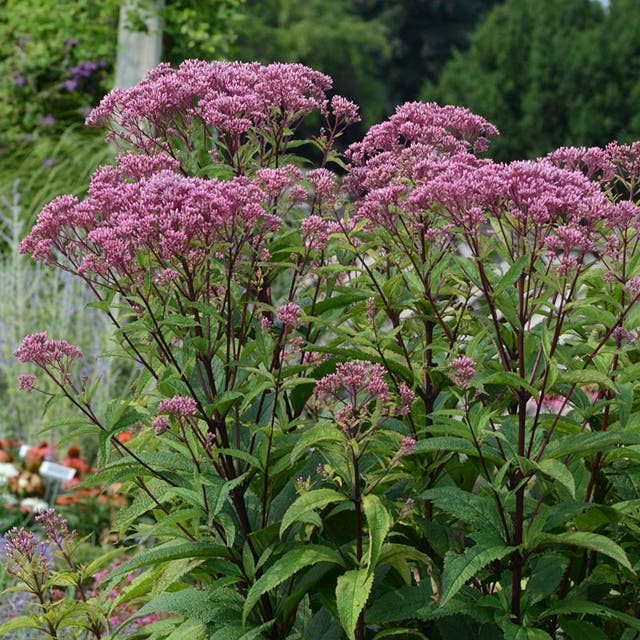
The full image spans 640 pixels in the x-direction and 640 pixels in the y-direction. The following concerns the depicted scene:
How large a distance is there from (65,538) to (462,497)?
116cm

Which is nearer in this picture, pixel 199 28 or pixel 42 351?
pixel 42 351

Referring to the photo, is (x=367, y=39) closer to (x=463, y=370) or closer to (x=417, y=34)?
(x=417, y=34)

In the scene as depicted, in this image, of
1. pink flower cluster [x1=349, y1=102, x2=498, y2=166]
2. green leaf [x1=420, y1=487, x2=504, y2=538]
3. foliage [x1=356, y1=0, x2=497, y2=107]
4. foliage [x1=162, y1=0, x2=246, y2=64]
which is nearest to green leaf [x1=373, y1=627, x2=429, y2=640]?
green leaf [x1=420, y1=487, x2=504, y2=538]

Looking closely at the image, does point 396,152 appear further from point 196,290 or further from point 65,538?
point 65,538

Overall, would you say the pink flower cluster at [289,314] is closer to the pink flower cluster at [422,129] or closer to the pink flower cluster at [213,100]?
the pink flower cluster at [213,100]

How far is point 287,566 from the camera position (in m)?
2.40

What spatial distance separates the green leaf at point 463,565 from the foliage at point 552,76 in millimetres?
25405

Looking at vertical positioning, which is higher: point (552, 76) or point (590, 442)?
point (590, 442)

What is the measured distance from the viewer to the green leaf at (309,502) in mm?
2324

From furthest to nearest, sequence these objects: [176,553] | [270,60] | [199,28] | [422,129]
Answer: [270,60], [199,28], [422,129], [176,553]

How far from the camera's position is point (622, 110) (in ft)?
91.2

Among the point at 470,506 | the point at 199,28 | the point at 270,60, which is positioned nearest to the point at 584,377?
the point at 470,506

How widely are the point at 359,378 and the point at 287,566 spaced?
1.43ft

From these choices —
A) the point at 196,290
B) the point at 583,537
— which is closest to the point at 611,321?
the point at 583,537
